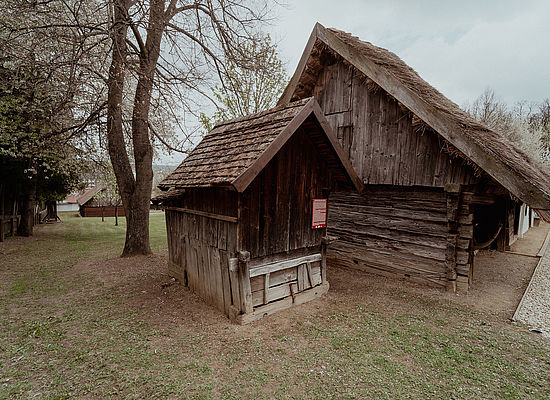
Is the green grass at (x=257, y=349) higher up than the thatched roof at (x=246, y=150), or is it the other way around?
the thatched roof at (x=246, y=150)

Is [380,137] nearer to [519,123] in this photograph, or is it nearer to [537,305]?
[537,305]

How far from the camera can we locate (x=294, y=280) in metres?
6.16

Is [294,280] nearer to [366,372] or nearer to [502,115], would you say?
[366,372]

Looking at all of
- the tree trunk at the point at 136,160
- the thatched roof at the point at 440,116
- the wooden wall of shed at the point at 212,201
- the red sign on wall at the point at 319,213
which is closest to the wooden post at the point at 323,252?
the red sign on wall at the point at 319,213

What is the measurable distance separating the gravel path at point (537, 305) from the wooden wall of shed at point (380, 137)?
3.05m

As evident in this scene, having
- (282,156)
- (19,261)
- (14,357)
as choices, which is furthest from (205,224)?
(19,261)

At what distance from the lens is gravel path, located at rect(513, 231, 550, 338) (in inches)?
220

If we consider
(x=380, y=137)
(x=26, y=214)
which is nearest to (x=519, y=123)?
(x=380, y=137)

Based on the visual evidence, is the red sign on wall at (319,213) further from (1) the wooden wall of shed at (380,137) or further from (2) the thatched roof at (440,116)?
(2) the thatched roof at (440,116)

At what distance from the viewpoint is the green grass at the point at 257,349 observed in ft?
12.0

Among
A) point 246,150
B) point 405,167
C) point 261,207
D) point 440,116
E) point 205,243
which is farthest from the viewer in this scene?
point 405,167

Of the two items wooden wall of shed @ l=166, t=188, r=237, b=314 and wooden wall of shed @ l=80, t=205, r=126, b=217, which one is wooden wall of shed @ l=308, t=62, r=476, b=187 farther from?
wooden wall of shed @ l=80, t=205, r=126, b=217

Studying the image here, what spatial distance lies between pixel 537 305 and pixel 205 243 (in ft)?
25.3

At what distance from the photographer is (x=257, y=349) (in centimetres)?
452
